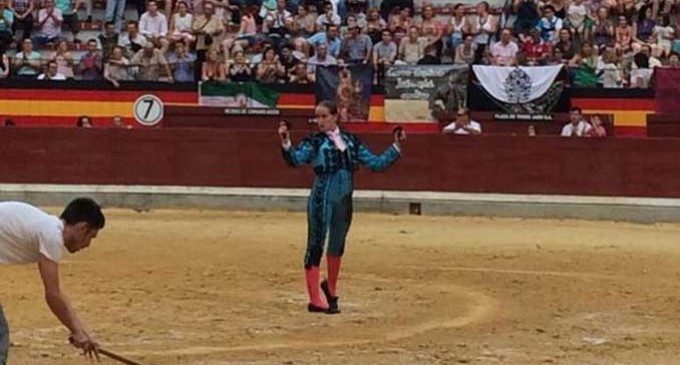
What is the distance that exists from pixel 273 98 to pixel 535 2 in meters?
3.83

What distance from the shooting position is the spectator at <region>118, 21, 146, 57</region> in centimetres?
1908

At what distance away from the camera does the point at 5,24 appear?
19.8m

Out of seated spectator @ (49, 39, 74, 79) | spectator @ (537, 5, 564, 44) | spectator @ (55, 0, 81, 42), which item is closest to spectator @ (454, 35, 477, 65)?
spectator @ (537, 5, 564, 44)

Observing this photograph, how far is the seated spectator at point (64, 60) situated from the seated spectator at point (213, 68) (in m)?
1.88

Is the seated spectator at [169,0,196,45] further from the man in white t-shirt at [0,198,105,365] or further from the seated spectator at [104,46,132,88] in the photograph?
the man in white t-shirt at [0,198,105,365]

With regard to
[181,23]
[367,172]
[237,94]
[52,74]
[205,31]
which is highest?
[181,23]

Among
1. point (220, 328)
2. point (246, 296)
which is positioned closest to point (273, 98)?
point (246, 296)

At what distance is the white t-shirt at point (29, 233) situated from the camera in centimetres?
531

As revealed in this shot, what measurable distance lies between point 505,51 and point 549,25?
3.52ft

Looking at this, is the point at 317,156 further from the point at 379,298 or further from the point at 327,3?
the point at 327,3

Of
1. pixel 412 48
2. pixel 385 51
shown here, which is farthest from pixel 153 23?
pixel 412 48

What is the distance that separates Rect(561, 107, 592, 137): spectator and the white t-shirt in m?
12.2

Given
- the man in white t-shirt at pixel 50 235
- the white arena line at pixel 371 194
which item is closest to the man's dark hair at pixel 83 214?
the man in white t-shirt at pixel 50 235

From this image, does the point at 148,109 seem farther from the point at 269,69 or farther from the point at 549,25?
the point at 549,25
